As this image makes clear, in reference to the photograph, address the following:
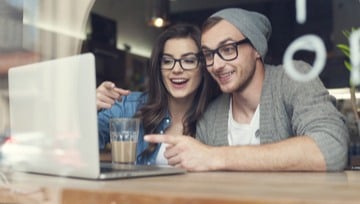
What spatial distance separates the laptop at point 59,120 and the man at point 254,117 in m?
0.15

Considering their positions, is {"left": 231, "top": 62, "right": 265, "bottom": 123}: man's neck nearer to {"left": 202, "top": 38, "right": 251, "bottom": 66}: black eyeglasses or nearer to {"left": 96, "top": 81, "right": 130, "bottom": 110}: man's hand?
{"left": 202, "top": 38, "right": 251, "bottom": 66}: black eyeglasses

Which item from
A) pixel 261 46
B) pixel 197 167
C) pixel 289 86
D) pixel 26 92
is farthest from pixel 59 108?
pixel 261 46

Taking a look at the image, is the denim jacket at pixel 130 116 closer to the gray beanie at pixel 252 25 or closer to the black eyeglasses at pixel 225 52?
the black eyeglasses at pixel 225 52

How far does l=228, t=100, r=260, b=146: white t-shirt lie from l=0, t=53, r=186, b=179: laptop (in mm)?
584

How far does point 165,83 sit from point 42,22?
0.72m

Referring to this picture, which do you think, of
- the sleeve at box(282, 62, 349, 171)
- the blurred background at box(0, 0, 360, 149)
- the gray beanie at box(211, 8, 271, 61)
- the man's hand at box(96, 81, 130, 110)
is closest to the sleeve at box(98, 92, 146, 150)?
the man's hand at box(96, 81, 130, 110)

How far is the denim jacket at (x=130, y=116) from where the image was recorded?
1.57 metres

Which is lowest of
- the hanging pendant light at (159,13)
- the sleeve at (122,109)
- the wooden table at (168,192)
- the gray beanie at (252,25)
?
the wooden table at (168,192)

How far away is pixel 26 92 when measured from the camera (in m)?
1.00

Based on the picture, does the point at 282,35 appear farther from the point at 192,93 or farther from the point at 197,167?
the point at 197,167

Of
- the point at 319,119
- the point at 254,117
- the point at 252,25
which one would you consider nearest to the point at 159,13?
the point at 252,25

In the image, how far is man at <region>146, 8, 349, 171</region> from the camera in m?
1.12

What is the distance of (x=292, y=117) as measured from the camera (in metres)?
1.46

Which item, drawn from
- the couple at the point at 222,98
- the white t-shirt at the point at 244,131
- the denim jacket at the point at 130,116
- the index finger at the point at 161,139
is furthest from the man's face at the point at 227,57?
the index finger at the point at 161,139
